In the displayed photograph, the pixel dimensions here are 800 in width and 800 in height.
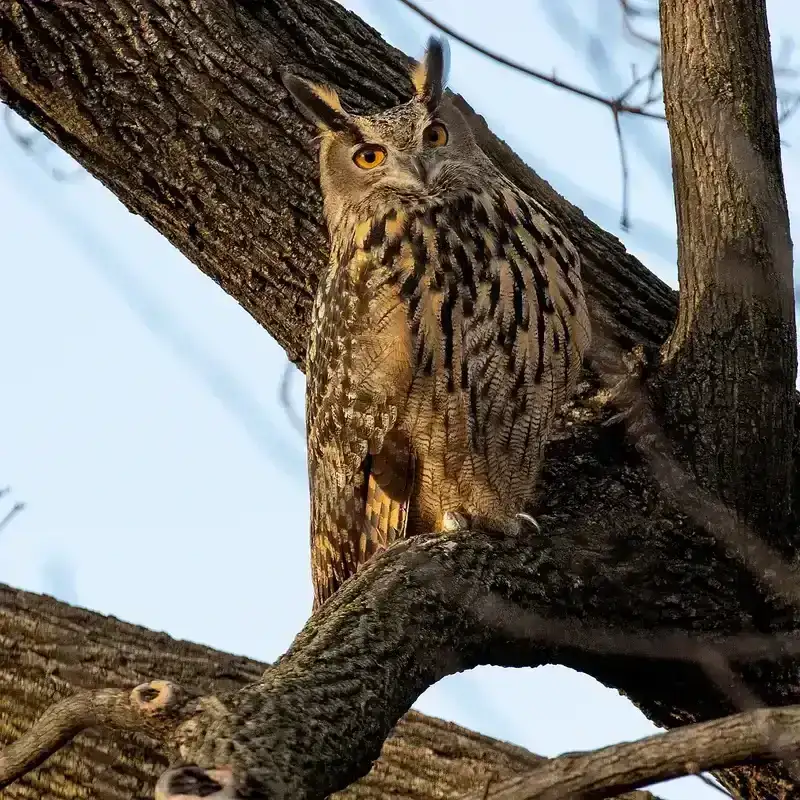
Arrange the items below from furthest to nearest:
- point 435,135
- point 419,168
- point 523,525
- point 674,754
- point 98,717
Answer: point 435,135 → point 419,168 → point 523,525 → point 98,717 → point 674,754

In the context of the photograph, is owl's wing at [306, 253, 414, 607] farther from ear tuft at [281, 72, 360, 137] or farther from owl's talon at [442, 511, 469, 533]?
ear tuft at [281, 72, 360, 137]

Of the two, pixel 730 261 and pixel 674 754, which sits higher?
pixel 730 261

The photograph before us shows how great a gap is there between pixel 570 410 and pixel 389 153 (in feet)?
2.67

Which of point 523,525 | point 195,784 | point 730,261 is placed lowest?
point 195,784

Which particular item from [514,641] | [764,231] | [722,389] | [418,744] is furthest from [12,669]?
[764,231]

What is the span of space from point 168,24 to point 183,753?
188cm

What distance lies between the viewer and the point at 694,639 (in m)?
2.47

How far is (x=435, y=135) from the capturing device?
311cm

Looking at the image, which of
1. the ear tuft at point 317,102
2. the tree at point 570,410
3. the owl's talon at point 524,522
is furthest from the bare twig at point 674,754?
the ear tuft at point 317,102

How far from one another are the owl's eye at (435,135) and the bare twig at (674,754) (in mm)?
1988

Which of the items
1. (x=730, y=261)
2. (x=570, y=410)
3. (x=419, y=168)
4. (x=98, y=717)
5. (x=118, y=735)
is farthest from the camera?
(x=419, y=168)

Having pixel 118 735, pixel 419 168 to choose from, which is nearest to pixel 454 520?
pixel 419 168

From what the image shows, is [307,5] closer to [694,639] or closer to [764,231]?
[764,231]

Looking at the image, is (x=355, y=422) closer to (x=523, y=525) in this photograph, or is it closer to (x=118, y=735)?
(x=523, y=525)
